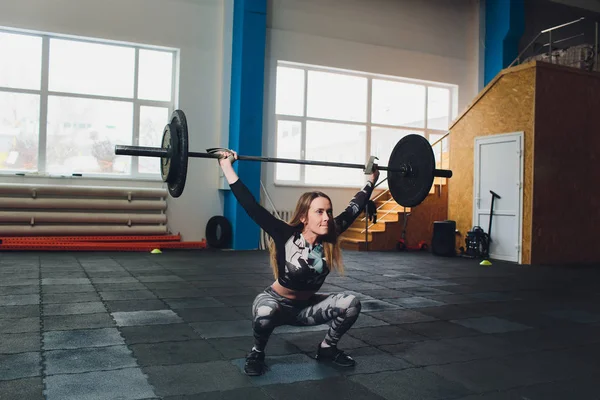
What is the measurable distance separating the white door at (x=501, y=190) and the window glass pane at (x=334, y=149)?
2297 mm

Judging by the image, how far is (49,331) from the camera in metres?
3.22

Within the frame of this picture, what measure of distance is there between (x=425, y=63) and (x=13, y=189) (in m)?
7.44

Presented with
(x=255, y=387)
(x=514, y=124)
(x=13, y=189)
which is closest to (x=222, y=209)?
(x=13, y=189)

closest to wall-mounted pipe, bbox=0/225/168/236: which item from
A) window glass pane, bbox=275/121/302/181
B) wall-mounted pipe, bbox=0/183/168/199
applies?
wall-mounted pipe, bbox=0/183/168/199

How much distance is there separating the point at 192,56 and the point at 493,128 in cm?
478

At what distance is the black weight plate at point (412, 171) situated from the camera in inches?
133

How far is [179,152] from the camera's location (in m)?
2.94

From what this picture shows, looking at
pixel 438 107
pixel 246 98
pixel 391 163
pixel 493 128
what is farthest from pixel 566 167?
pixel 391 163

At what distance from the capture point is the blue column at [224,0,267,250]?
838cm

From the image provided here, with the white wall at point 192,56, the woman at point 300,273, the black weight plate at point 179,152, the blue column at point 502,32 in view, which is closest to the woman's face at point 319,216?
the woman at point 300,273

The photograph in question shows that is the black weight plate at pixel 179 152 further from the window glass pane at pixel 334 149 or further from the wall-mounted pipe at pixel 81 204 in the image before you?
the window glass pane at pixel 334 149

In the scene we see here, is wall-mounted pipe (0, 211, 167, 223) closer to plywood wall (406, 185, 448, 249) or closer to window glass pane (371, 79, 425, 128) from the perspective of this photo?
A: plywood wall (406, 185, 448, 249)

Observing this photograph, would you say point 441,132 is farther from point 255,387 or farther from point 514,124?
point 255,387

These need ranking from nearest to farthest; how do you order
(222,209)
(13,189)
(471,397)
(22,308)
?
(471,397) → (22,308) → (13,189) → (222,209)
